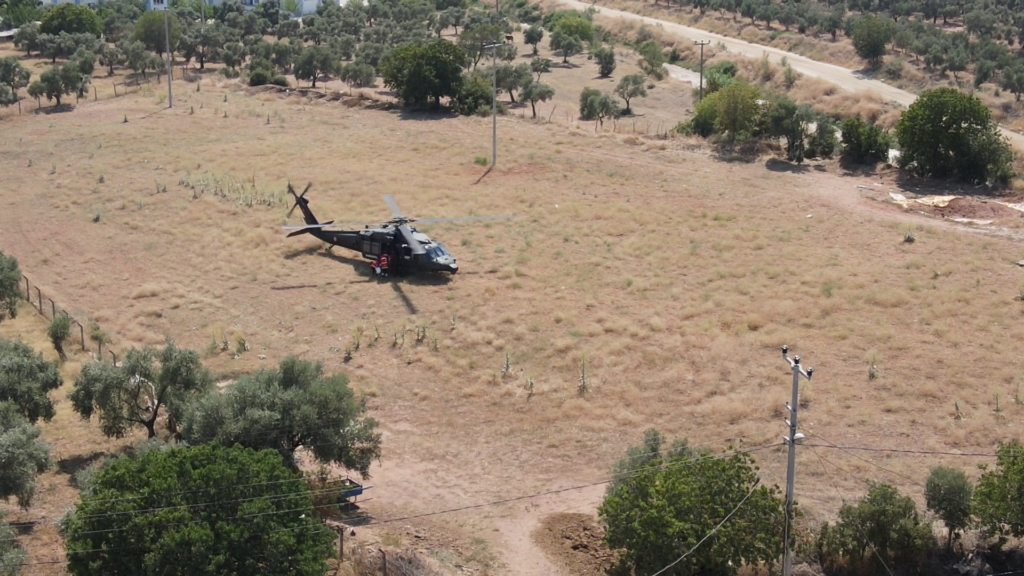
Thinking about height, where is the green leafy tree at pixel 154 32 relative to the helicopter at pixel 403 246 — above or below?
above

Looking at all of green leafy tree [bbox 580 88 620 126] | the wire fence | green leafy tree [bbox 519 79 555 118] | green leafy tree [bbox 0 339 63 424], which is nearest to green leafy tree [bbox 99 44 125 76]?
green leafy tree [bbox 519 79 555 118]

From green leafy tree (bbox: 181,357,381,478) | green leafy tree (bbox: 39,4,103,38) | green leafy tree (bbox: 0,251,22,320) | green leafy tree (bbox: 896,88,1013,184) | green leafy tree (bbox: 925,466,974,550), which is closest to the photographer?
green leafy tree (bbox: 925,466,974,550)

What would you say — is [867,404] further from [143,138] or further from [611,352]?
[143,138]

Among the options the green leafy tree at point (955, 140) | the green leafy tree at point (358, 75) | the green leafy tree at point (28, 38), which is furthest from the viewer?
the green leafy tree at point (28, 38)

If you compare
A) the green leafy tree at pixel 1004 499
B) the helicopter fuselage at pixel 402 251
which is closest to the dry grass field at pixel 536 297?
the helicopter fuselage at pixel 402 251

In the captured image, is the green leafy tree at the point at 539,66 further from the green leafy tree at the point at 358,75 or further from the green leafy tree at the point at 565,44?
the green leafy tree at the point at 358,75

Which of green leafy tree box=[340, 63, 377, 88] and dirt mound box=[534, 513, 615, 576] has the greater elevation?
green leafy tree box=[340, 63, 377, 88]

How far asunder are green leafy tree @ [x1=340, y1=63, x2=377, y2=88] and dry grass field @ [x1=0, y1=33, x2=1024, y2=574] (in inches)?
561

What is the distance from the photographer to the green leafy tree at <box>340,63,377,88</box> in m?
73.4

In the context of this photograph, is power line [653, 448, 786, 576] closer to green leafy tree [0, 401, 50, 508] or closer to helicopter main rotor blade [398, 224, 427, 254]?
green leafy tree [0, 401, 50, 508]

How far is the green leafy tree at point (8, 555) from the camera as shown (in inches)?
722

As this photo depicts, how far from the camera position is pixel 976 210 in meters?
44.6

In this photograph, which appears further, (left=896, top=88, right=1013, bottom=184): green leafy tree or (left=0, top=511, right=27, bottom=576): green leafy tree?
(left=896, top=88, right=1013, bottom=184): green leafy tree

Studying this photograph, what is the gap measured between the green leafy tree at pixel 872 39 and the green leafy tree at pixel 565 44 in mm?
23474
